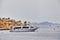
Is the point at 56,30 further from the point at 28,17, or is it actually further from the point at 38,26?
the point at 28,17

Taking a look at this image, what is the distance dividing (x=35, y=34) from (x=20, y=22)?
353 millimetres

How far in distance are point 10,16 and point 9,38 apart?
405 millimetres

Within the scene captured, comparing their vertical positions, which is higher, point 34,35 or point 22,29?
point 22,29

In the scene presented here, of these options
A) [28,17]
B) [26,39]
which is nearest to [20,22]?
[28,17]

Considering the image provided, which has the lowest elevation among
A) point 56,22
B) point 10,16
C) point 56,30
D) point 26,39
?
point 26,39

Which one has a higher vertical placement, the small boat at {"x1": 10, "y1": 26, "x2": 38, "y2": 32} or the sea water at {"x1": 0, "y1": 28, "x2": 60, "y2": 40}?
the small boat at {"x1": 10, "y1": 26, "x2": 38, "y2": 32}

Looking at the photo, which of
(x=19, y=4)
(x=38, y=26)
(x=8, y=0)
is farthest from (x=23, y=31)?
(x=8, y=0)

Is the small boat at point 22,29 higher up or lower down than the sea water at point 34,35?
higher up

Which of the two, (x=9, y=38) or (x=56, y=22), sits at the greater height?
(x=56, y=22)

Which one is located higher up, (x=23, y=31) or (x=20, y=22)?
(x=20, y=22)

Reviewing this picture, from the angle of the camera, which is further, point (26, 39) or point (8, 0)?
point (8, 0)

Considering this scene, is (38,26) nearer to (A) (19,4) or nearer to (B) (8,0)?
(A) (19,4)

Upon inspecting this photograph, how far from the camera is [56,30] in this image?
6.63ft

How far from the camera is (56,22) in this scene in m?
2.05
